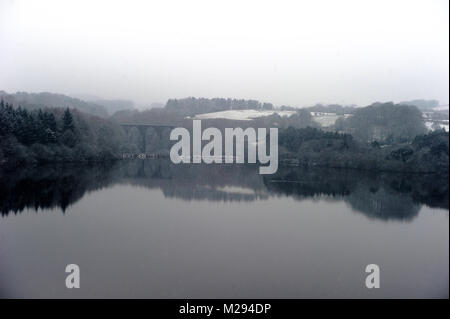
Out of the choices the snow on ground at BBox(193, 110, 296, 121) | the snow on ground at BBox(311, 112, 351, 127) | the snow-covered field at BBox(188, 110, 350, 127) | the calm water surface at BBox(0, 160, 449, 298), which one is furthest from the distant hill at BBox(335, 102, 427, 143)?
the snow on ground at BBox(193, 110, 296, 121)

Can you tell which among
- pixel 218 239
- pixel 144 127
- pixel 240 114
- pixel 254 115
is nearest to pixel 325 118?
pixel 254 115

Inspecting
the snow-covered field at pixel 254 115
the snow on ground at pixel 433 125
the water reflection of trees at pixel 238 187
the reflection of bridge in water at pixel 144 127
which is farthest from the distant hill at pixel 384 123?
the reflection of bridge in water at pixel 144 127

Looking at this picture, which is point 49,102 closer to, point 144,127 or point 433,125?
point 144,127

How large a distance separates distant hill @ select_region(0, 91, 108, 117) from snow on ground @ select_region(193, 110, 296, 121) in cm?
1297

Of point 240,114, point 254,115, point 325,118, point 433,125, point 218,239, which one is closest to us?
point 218,239

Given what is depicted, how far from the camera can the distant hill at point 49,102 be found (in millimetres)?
34531

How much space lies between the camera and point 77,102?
52031mm

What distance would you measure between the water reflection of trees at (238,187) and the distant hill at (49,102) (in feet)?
40.5

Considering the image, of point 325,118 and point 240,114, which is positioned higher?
point 240,114

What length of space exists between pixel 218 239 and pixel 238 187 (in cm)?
968

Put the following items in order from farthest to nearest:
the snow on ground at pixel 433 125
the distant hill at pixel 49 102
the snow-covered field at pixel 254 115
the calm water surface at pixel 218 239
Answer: the snow-covered field at pixel 254 115 < the distant hill at pixel 49 102 < the snow on ground at pixel 433 125 < the calm water surface at pixel 218 239

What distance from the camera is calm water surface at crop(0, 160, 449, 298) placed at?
24.1 ft

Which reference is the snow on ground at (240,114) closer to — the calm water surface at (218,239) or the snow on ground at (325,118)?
the snow on ground at (325,118)

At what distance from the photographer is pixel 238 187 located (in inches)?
789
